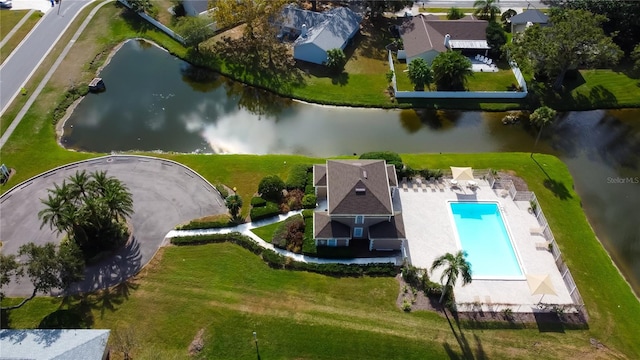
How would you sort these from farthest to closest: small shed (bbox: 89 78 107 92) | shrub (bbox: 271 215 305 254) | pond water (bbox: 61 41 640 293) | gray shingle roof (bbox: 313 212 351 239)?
1. small shed (bbox: 89 78 107 92)
2. pond water (bbox: 61 41 640 293)
3. shrub (bbox: 271 215 305 254)
4. gray shingle roof (bbox: 313 212 351 239)

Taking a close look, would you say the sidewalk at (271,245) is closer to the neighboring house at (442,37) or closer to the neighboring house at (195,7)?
the neighboring house at (442,37)

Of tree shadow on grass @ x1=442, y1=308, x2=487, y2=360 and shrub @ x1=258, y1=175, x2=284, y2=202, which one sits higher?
shrub @ x1=258, y1=175, x2=284, y2=202

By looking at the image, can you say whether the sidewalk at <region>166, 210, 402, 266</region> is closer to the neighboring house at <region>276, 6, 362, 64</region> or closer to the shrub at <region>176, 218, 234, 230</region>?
the shrub at <region>176, 218, 234, 230</region>

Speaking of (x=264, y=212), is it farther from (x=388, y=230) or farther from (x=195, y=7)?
(x=195, y=7)

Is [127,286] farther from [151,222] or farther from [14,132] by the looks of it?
[14,132]

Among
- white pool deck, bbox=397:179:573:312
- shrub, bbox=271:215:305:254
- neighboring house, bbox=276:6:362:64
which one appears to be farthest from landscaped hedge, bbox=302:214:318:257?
neighboring house, bbox=276:6:362:64

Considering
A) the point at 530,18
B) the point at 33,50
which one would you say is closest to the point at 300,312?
the point at 33,50
